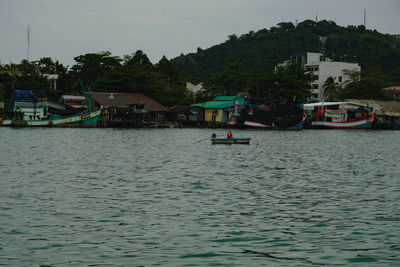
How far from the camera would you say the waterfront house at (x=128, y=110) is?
2936 inches

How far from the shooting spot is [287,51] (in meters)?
141

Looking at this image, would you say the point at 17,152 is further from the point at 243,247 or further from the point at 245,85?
the point at 245,85

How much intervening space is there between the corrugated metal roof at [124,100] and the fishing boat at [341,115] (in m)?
24.4

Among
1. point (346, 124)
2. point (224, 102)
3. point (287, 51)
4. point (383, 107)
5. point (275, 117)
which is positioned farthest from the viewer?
point (287, 51)

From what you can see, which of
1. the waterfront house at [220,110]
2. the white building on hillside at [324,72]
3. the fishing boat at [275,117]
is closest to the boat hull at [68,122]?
the waterfront house at [220,110]

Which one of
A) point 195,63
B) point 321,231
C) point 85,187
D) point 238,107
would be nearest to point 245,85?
point 238,107

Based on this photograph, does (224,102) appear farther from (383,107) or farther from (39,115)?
(39,115)

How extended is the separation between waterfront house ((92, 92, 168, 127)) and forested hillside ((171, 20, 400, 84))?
39527 millimetres

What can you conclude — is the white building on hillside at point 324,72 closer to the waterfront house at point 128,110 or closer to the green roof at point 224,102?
the green roof at point 224,102

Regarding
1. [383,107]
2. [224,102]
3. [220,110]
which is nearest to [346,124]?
[383,107]

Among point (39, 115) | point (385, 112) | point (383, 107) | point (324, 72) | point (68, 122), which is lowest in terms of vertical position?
point (68, 122)

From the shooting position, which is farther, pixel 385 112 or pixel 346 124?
pixel 385 112

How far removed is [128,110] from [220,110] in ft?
50.0

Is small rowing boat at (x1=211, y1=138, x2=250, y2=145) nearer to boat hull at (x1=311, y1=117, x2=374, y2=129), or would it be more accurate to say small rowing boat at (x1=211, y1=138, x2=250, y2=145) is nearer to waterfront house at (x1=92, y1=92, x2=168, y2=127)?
waterfront house at (x1=92, y1=92, x2=168, y2=127)
